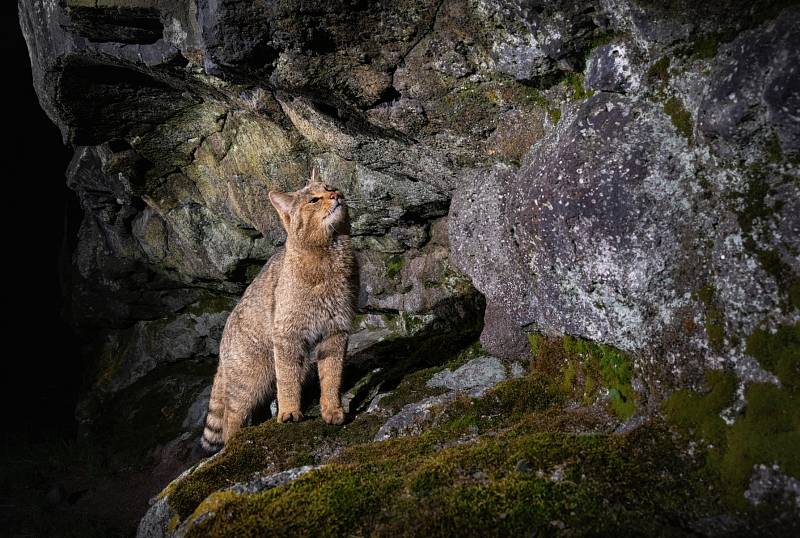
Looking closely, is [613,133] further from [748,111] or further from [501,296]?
[501,296]

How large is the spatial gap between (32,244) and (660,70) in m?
17.3

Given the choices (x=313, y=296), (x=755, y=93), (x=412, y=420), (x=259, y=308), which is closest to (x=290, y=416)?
(x=313, y=296)

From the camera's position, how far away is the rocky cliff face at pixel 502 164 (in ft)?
12.0

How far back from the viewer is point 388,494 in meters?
4.00

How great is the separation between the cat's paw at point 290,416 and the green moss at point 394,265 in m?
3.84

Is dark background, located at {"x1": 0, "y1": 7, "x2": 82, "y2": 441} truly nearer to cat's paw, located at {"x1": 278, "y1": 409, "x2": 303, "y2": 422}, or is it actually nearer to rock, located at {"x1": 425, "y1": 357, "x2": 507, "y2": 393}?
cat's paw, located at {"x1": 278, "y1": 409, "x2": 303, "y2": 422}

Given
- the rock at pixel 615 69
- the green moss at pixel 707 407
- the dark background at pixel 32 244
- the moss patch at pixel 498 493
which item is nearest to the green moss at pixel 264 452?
the moss patch at pixel 498 493

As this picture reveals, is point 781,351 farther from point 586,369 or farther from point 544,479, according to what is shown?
point 586,369

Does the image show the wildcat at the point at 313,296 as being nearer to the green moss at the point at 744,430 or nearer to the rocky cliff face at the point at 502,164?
the rocky cliff face at the point at 502,164

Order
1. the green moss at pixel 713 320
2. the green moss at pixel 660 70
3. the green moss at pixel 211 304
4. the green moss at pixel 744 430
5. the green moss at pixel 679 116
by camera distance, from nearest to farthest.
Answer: the green moss at pixel 744 430, the green moss at pixel 713 320, the green moss at pixel 679 116, the green moss at pixel 660 70, the green moss at pixel 211 304

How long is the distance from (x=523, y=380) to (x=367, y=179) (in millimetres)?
3967

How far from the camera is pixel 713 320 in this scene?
3.83 m

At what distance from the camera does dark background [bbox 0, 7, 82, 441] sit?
1546cm

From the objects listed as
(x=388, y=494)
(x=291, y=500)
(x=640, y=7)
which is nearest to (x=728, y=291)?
(x=640, y=7)
